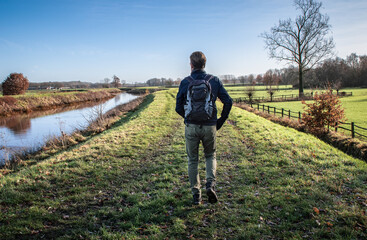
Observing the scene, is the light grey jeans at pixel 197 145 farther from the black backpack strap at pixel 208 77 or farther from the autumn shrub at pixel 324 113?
the autumn shrub at pixel 324 113

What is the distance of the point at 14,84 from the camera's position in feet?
135

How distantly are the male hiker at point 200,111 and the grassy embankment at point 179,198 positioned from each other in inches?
27.4

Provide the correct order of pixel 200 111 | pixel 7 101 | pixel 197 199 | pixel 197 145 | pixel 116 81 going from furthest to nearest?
pixel 116 81 < pixel 7 101 < pixel 197 199 < pixel 197 145 < pixel 200 111

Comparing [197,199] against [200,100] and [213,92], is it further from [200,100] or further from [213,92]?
[213,92]

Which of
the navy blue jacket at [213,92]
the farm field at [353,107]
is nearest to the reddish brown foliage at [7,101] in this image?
the navy blue jacket at [213,92]

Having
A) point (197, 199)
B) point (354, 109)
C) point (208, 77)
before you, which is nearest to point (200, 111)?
point (208, 77)

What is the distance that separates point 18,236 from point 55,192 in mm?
1624

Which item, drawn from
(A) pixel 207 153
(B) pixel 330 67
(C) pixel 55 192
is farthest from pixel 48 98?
(B) pixel 330 67

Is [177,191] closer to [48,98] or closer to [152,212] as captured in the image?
[152,212]

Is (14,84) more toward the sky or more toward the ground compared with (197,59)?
more toward the sky

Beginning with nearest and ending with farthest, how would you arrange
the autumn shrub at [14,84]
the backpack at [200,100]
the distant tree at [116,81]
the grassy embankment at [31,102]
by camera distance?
the backpack at [200,100]
the grassy embankment at [31,102]
the autumn shrub at [14,84]
the distant tree at [116,81]

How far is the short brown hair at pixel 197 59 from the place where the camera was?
3834mm

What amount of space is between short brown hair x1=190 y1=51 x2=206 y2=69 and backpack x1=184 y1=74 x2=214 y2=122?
1.03ft

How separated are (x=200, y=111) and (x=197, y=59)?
3.08ft
